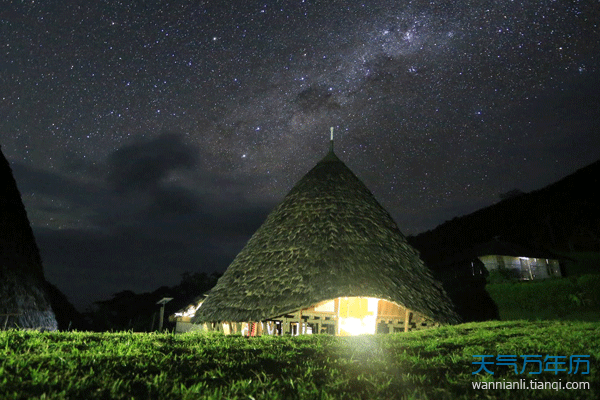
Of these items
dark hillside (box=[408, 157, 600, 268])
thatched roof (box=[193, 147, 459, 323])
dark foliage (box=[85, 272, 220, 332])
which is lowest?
dark foliage (box=[85, 272, 220, 332])

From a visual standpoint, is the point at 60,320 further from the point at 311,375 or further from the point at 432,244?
the point at 432,244

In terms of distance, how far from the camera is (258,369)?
441cm

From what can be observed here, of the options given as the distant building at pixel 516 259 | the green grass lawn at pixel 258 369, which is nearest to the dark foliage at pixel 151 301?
the distant building at pixel 516 259

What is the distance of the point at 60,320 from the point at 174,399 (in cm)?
2294

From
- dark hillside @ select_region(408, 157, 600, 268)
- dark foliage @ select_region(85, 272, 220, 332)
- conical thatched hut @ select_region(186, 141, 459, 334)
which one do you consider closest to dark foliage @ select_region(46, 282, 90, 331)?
dark foliage @ select_region(85, 272, 220, 332)

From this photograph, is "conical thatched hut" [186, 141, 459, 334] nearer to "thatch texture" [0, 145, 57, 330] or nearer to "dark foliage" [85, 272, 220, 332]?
"thatch texture" [0, 145, 57, 330]

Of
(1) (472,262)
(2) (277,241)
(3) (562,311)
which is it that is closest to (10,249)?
(2) (277,241)

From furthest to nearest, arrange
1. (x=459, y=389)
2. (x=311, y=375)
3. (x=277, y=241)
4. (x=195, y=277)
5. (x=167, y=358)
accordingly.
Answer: (x=195, y=277)
(x=277, y=241)
(x=167, y=358)
(x=311, y=375)
(x=459, y=389)

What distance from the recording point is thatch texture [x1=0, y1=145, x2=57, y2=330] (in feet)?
38.2

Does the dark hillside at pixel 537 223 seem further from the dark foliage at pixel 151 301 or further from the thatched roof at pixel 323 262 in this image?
the thatched roof at pixel 323 262

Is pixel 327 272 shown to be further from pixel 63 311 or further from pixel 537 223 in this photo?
pixel 537 223

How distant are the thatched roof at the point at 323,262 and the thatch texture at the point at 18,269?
558 centimetres

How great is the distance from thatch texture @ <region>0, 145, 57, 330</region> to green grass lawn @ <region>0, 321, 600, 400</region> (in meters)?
7.63

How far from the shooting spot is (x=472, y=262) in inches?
1316
